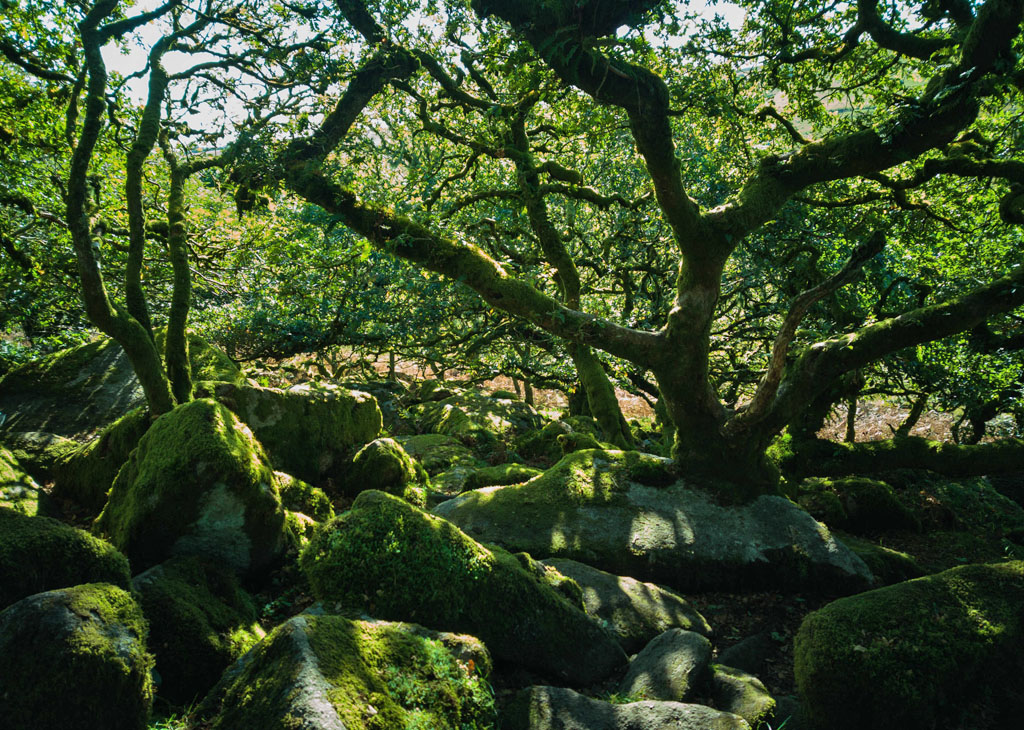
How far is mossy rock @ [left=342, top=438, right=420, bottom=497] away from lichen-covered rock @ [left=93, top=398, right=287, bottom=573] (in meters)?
2.57

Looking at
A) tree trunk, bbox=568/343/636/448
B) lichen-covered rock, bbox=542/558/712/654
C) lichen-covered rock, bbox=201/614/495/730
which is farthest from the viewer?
tree trunk, bbox=568/343/636/448

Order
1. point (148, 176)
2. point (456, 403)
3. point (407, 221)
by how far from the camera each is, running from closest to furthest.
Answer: point (407, 221)
point (148, 176)
point (456, 403)

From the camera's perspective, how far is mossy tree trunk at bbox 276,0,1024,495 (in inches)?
233

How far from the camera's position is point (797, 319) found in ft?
24.1

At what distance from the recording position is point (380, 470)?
8430mm

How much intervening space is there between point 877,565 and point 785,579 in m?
1.40

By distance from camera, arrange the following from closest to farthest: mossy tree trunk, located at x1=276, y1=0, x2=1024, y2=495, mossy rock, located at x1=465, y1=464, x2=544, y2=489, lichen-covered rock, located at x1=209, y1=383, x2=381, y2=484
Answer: mossy tree trunk, located at x1=276, y1=0, x2=1024, y2=495 < lichen-covered rock, located at x1=209, y1=383, x2=381, y2=484 < mossy rock, located at x1=465, y1=464, x2=544, y2=489

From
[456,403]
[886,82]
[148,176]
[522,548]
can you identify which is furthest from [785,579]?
[148,176]

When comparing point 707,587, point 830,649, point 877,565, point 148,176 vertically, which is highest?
point 148,176

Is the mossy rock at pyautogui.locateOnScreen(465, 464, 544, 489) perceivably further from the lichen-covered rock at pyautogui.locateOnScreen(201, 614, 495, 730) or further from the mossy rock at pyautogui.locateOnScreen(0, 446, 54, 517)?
the mossy rock at pyautogui.locateOnScreen(0, 446, 54, 517)

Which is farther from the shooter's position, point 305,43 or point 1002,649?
point 305,43

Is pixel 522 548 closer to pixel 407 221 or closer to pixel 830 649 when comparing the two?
pixel 830 649

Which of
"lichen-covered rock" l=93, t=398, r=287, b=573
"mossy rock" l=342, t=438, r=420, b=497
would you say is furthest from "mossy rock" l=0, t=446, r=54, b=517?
"mossy rock" l=342, t=438, r=420, b=497

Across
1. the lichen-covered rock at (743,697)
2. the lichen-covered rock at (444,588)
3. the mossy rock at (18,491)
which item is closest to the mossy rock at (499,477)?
the lichen-covered rock at (444,588)
